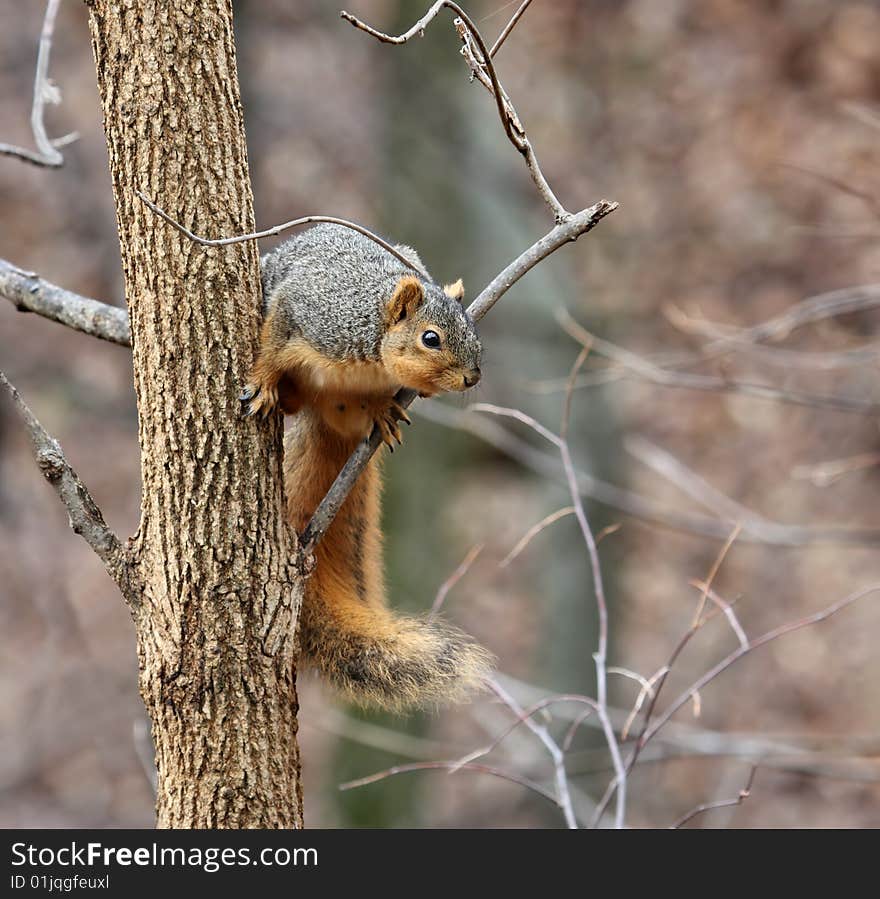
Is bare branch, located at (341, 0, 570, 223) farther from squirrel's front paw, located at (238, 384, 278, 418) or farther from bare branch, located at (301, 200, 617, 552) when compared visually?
squirrel's front paw, located at (238, 384, 278, 418)

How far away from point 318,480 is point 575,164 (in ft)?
18.2

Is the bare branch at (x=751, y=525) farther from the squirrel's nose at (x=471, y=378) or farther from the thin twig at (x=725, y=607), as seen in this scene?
the thin twig at (x=725, y=607)

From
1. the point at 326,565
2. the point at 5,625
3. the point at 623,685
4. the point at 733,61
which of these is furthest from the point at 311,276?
the point at 733,61

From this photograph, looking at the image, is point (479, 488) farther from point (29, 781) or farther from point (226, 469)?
point (226, 469)

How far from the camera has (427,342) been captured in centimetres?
302

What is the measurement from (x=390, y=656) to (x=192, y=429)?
0.80 m

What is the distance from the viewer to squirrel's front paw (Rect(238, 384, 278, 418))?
7.63 feet

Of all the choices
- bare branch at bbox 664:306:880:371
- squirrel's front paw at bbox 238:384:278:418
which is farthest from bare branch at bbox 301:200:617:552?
bare branch at bbox 664:306:880:371

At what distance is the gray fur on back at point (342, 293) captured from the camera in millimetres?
2910

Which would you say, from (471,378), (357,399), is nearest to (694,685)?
(471,378)

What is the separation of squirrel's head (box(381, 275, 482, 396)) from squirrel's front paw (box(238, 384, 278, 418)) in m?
0.63

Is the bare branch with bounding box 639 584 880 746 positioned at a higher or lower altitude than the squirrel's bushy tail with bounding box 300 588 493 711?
lower

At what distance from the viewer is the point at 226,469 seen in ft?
7.47

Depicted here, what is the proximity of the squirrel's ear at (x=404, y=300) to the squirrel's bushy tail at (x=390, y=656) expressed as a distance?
27.8 inches
